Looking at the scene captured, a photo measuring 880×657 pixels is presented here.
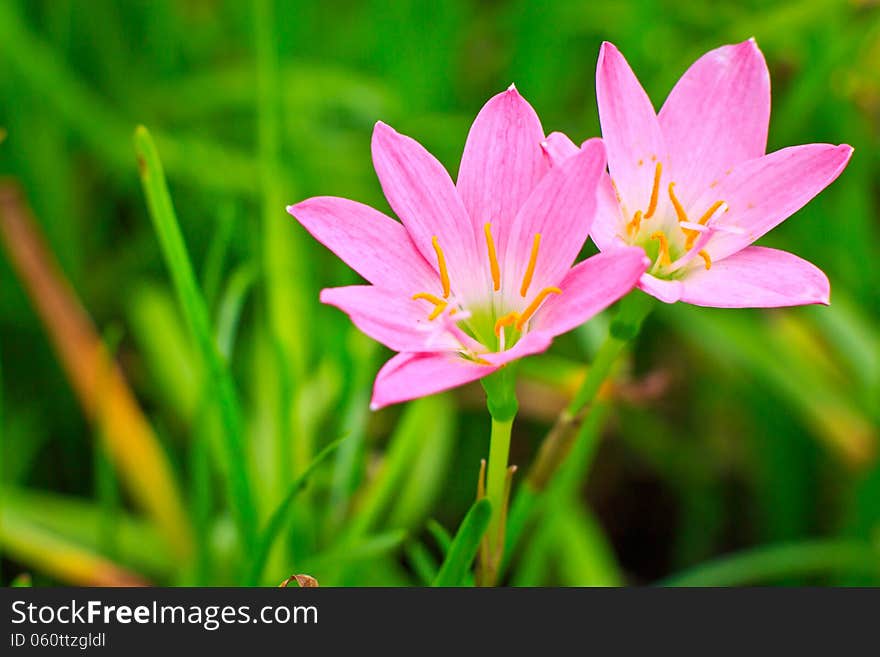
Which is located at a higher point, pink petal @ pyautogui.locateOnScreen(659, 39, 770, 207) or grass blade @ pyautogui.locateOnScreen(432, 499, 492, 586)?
pink petal @ pyautogui.locateOnScreen(659, 39, 770, 207)

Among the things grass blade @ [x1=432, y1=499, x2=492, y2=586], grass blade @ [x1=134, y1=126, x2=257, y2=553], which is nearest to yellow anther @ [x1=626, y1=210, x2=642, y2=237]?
grass blade @ [x1=432, y1=499, x2=492, y2=586]

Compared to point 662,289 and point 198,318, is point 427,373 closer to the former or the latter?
point 662,289

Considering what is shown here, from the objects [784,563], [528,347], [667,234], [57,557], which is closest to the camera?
[528,347]

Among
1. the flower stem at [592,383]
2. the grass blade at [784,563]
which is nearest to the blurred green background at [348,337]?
the grass blade at [784,563]

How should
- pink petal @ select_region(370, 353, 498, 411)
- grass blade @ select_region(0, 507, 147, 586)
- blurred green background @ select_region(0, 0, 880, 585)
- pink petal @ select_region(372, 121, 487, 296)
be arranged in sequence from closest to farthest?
1. pink petal @ select_region(370, 353, 498, 411)
2. pink petal @ select_region(372, 121, 487, 296)
3. grass blade @ select_region(0, 507, 147, 586)
4. blurred green background @ select_region(0, 0, 880, 585)

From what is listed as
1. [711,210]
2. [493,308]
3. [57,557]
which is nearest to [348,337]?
[57,557]

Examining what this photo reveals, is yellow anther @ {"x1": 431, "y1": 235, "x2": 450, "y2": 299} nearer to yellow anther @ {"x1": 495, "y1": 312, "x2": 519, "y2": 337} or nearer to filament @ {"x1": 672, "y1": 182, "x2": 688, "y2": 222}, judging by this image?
yellow anther @ {"x1": 495, "y1": 312, "x2": 519, "y2": 337}

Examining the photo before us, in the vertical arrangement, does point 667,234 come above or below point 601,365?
above
